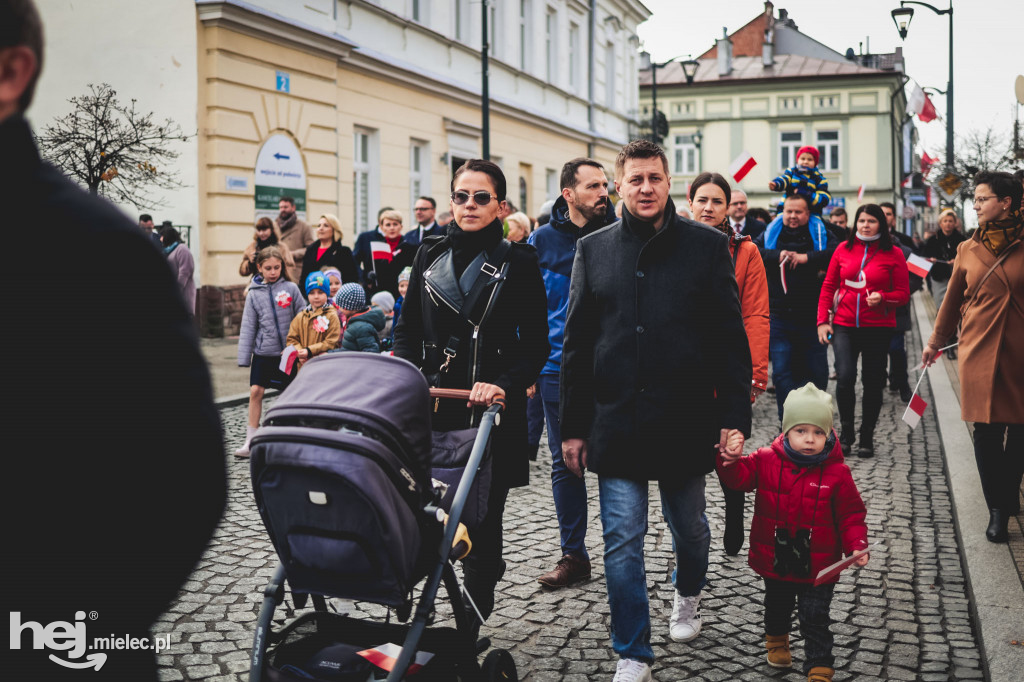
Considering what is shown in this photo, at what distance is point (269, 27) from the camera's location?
1703cm

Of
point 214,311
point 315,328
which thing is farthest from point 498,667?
point 214,311

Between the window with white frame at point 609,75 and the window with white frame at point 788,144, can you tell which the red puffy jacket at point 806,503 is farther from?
the window with white frame at point 788,144

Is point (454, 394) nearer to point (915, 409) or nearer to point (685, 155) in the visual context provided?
point (915, 409)

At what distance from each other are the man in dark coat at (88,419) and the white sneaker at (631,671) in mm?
2565

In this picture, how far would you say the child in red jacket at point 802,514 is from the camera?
13.4 ft

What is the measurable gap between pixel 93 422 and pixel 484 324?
2742mm

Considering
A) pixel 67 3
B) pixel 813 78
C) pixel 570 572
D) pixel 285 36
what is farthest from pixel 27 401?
pixel 813 78

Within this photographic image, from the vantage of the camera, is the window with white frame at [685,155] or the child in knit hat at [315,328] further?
the window with white frame at [685,155]

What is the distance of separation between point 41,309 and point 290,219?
43.0 feet

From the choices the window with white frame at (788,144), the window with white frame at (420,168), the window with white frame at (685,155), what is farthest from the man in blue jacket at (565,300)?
the window with white frame at (685,155)

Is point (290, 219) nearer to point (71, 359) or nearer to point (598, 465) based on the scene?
point (598, 465)

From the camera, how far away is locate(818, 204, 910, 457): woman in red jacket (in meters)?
8.58

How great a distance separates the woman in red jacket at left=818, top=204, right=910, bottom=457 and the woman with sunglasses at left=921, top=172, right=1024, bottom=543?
7.77 feet

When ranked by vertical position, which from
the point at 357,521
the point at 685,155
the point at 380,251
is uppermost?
the point at 685,155
